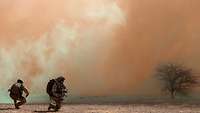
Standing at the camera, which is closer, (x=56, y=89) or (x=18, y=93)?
(x=56, y=89)

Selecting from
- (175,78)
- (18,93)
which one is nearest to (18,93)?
(18,93)

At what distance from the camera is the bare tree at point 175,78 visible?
280 ft

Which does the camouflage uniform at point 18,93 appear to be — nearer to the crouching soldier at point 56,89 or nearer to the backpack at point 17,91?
the backpack at point 17,91

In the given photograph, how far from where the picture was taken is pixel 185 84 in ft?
285

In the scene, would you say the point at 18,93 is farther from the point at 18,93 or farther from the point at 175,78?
the point at 175,78

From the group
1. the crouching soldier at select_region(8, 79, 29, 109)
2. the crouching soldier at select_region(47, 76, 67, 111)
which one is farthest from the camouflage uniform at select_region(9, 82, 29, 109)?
the crouching soldier at select_region(47, 76, 67, 111)

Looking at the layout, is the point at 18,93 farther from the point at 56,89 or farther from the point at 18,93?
the point at 56,89

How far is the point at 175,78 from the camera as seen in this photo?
287 feet

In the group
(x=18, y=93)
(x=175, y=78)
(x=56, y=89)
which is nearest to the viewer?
(x=56, y=89)

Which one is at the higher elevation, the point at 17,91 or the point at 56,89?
the point at 17,91

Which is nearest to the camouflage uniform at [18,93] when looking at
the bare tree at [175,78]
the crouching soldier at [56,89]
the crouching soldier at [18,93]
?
the crouching soldier at [18,93]

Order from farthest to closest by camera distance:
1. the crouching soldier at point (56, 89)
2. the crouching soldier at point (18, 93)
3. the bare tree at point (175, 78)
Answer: the bare tree at point (175, 78)
the crouching soldier at point (18, 93)
the crouching soldier at point (56, 89)

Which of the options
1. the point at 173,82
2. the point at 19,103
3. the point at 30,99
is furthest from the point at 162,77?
the point at 19,103

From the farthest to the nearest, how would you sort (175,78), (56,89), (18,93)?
(175,78) → (18,93) → (56,89)
